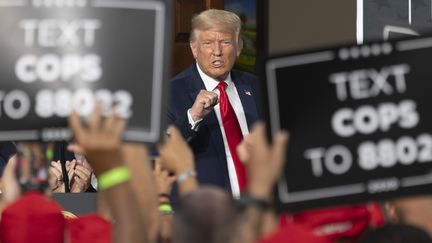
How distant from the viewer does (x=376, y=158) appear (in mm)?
4477

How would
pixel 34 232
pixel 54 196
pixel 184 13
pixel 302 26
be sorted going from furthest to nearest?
pixel 184 13
pixel 302 26
pixel 54 196
pixel 34 232

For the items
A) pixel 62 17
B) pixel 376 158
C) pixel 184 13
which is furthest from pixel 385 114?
pixel 184 13

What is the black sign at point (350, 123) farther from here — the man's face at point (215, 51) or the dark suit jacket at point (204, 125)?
the man's face at point (215, 51)

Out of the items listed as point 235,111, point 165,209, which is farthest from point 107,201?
point 235,111

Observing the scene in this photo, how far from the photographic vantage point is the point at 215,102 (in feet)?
21.8

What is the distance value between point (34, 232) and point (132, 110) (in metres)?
0.50

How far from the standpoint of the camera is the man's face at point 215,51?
7.15m

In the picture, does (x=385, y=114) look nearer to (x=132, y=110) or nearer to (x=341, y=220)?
(x=341, y=220)

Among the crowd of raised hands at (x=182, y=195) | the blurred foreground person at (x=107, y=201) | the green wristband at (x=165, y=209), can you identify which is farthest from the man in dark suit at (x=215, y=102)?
the blurred foreground person at (x=107, y=201)

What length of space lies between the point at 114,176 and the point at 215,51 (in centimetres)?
327

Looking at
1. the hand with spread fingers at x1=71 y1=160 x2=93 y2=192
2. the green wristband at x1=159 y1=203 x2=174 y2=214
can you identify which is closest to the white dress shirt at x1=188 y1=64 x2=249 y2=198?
the hand with spread fingers at x1=71 y1=160 x2=93 y2=192

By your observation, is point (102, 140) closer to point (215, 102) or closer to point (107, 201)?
point (107, 201)

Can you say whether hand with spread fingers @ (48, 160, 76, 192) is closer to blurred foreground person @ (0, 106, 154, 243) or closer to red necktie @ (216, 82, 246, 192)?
red necktie @ (216, 82, 246, 192)

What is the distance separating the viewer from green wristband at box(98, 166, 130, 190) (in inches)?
156
